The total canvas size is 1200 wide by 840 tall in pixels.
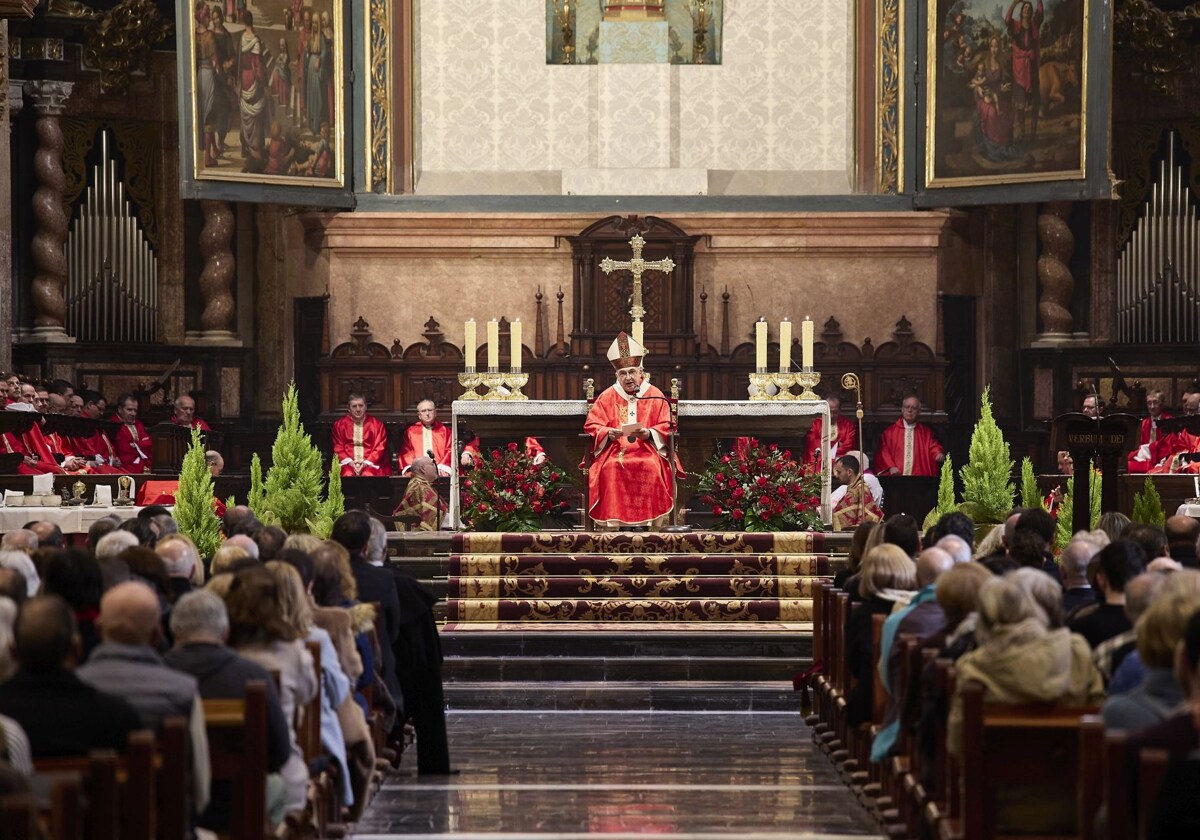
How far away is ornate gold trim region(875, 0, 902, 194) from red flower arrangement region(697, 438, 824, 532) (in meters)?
5.55

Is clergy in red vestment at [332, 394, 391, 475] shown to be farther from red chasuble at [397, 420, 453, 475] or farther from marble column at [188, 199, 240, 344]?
marble column at [188, 199, 240, 344]

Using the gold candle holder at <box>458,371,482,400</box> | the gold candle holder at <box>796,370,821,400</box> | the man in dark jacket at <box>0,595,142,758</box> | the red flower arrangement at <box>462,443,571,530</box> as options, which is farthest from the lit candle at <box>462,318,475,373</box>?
the man in dark jacket at <box>0,595,142,758</box>

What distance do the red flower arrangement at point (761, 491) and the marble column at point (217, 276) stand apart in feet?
23.2

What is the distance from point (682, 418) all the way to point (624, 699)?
375 cm

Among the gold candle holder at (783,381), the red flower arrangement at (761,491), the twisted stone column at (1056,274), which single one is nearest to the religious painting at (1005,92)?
the twisted stone column at (1056,274)

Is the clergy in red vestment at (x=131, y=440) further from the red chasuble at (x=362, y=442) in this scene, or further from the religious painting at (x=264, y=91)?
Answer: the religious painting at (x=264, y=91)

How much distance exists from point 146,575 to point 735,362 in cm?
1192

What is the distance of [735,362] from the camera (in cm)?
1959

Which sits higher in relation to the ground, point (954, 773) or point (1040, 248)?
point (1040, 248)

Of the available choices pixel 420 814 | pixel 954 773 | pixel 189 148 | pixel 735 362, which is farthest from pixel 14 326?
pixel 954 773

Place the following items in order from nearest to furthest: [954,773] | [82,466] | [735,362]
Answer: [954,773]
[82,466]
[735,362]

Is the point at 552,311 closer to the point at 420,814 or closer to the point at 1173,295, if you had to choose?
the point at 1173,295

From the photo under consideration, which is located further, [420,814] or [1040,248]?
[1040,248]

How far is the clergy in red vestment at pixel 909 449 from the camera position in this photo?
1902 centimetres
